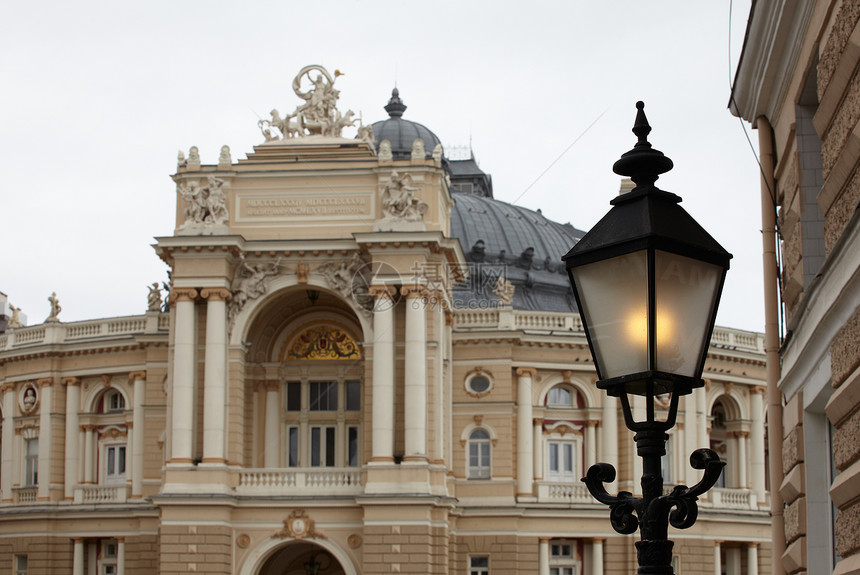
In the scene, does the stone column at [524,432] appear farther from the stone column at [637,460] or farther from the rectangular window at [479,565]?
the stone column at [637,460]

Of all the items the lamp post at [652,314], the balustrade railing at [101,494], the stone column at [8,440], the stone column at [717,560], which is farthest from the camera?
the stone column at [8,440]

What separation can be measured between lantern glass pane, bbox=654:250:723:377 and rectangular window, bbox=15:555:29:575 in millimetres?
47513

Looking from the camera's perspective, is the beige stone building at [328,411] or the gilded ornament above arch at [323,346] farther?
the gilded ornament above arch at [323,346]

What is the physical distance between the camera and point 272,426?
150 ft

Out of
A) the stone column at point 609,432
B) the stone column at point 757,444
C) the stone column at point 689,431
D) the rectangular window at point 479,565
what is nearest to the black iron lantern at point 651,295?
the rectangular window at point 479,565

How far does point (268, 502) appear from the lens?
42.1 metres

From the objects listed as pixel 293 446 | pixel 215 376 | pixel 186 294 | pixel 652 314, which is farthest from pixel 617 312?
pixel 293 446

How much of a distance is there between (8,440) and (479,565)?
1852cm

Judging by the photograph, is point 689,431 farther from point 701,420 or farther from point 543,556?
point 543,556

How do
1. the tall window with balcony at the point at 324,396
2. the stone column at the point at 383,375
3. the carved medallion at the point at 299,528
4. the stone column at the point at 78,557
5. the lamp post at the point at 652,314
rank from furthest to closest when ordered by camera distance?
1. the stone column at the point at 78,557
2. the tall window with balcony at the point at 324,396
3. the carved medallion at the point at 299,528
4. the stone column at the point at 383,375
5. the lamp post at the point at 652,314

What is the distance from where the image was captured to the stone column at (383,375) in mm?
41719

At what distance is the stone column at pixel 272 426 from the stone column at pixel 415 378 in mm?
5697

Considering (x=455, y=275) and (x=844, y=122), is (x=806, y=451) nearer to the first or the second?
(x=844, y=122)

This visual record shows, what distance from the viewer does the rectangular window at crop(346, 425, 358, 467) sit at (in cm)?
4666
